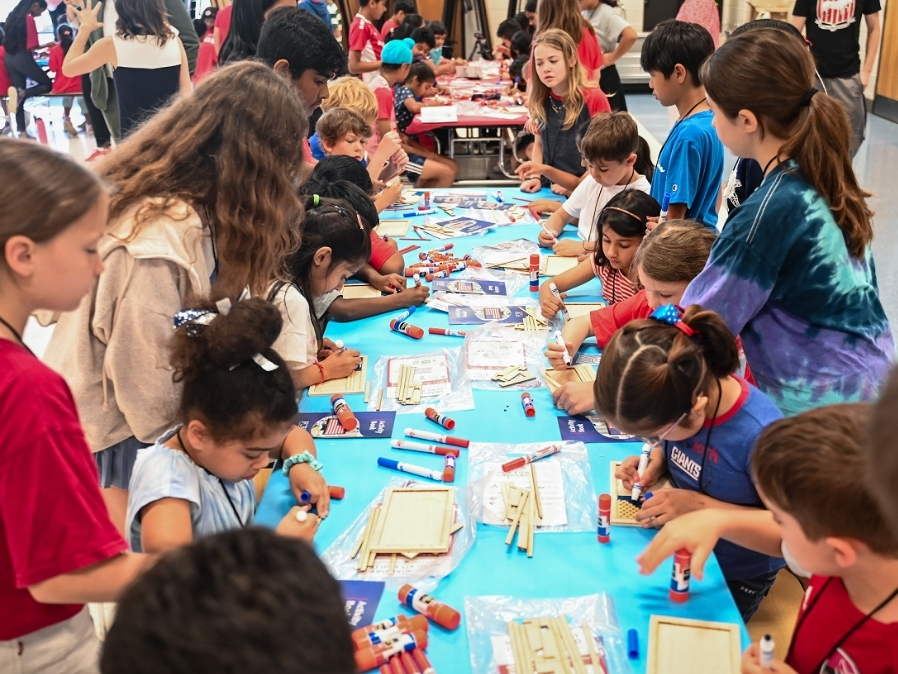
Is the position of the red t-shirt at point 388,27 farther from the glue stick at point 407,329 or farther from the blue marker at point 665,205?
the glue stick at point 407,329

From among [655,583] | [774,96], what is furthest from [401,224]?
[655,583]

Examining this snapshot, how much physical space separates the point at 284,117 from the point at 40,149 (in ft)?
2.46

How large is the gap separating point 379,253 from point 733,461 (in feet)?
6.02

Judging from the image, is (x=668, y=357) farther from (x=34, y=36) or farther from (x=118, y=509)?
(x=34, y=36)

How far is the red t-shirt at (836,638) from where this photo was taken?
1.18 metres

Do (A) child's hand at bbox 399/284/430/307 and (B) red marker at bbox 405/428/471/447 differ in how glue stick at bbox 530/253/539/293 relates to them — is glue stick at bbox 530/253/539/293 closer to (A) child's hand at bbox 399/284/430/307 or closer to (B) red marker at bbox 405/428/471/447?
(A) child's hand at bbox 399/284/430/307

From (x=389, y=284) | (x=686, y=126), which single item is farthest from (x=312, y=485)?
(x=686, y=126)

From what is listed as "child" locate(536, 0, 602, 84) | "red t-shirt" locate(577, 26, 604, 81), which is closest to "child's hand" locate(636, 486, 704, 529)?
"child" locate(536, 0, 602, 84)

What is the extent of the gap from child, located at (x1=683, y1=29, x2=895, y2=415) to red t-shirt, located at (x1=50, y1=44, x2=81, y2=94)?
28.4ft

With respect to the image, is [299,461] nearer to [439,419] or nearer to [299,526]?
[299,526]

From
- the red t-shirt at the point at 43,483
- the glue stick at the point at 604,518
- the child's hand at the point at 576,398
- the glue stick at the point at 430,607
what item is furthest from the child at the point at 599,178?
the red t-shirt at the point at 43,483

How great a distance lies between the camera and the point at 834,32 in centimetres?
516

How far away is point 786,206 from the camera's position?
1758 mm

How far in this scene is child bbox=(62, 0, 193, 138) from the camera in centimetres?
450
